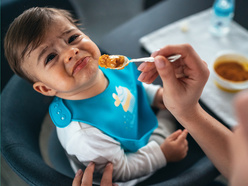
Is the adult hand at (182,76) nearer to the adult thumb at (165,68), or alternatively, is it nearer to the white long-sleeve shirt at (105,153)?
the adult thumb at (165,68)

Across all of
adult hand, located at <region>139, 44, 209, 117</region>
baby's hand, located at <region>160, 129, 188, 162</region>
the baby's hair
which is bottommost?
baby's hand, located at <region>160, 129, 188, 162</region>

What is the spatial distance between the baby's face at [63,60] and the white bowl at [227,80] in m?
0.40

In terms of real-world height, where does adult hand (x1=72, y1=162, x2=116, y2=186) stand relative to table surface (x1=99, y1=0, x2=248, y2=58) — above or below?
below

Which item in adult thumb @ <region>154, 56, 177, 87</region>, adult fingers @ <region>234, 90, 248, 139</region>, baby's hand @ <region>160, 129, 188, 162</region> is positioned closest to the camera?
adult fingers @ <region>234, 90, 248, 139</region>

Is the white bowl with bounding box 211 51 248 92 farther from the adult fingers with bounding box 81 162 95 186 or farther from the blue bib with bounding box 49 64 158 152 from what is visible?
the adult fingers with bounding box 81 162 95 186

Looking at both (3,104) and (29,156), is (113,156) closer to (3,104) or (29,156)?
(29,156)

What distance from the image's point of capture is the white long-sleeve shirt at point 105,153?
58cm

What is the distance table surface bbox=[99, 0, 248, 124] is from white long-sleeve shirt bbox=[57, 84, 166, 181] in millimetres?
329

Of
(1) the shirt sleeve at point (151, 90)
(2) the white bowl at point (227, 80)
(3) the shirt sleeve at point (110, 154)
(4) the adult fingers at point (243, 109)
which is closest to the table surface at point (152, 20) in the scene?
(1) the shirt sleeve at point (151, 90)

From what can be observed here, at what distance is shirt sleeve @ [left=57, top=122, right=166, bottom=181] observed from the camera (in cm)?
58

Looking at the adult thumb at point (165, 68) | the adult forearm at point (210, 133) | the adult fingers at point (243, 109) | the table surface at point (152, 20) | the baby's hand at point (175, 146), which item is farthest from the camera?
the table surface at point (152, 20)

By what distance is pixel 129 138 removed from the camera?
65cm

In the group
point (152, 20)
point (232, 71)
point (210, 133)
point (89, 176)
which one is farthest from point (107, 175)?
point (152, 20)

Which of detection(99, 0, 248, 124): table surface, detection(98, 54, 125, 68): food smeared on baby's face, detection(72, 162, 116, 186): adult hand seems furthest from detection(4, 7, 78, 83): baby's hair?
detection(99, 0, 248, 124): table surface
